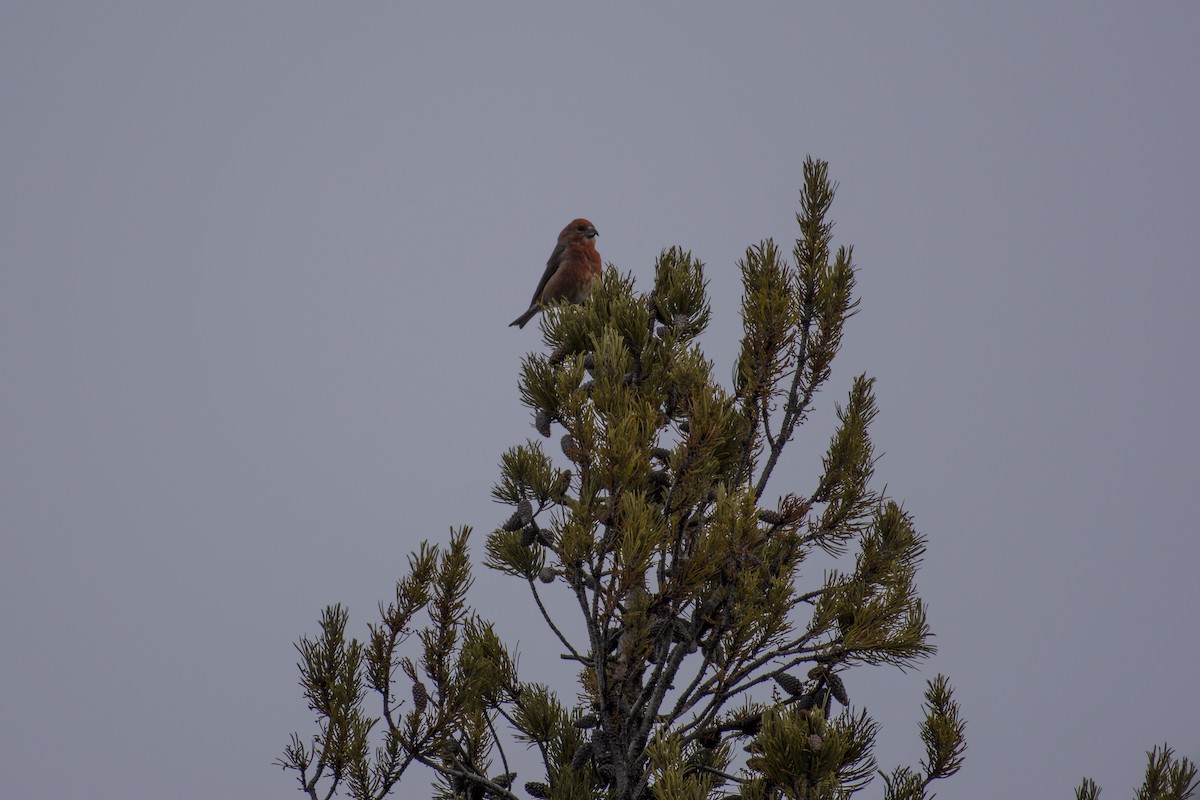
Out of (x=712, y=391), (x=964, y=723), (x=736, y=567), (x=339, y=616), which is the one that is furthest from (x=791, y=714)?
(x=339, y=616)

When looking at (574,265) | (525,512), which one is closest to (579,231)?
(574,265)

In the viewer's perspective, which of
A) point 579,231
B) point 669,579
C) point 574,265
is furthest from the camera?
point 579,231

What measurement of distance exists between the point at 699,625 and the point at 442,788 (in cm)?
126

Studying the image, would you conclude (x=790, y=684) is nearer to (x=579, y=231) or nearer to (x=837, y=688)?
(x=837, y=688)

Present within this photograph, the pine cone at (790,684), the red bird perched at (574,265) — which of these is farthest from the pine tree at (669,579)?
the red bird perched at (574,265)

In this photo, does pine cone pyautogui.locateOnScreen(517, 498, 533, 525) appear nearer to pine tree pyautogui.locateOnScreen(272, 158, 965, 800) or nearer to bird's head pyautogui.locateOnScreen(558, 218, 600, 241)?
pine tree pyautogui.locateOnScreen(272, 158, 965, 800)

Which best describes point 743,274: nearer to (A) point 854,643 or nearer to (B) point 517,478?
(B) point 517,478

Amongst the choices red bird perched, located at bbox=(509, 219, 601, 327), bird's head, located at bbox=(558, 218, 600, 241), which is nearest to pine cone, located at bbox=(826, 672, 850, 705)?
red bird perched, located at bbox=(509, 219, 601, 327)

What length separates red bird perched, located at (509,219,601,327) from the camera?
26.5 ft

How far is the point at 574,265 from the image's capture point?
817 centimetres

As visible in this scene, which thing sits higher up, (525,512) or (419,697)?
(525,512)

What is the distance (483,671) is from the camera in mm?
3953

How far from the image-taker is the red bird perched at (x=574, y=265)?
8.06 m

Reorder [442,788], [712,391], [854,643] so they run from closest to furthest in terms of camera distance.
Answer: [712,391], [854,643], [442,788]
